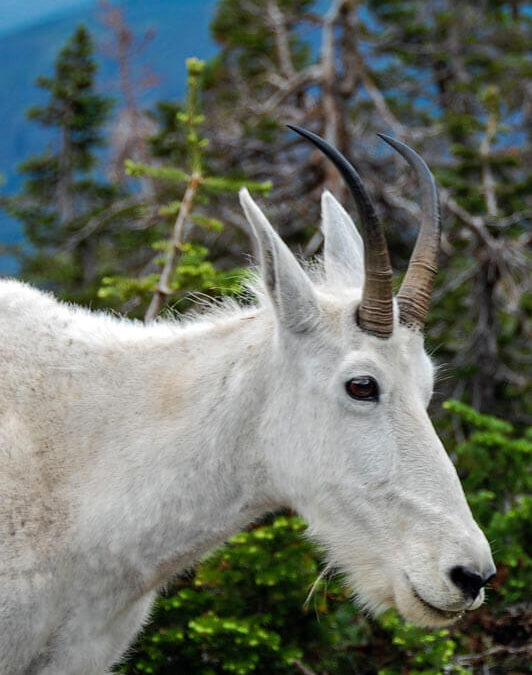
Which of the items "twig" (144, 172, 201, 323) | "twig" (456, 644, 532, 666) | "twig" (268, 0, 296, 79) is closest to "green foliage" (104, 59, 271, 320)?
"twig" (144, 172, 201, 323)

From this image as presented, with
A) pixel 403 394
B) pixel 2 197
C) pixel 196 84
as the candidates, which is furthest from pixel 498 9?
pixel 403 394

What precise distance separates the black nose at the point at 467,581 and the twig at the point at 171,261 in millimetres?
2992

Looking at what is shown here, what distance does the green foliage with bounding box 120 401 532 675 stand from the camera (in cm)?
496

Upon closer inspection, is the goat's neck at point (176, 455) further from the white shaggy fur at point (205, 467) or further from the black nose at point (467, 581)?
the black nose at point (467, 581)

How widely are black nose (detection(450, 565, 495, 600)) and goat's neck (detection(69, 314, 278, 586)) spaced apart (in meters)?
0.90

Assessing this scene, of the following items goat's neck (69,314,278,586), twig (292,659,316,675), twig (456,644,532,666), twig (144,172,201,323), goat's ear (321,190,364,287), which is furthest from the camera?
twig (144,172,201,323)

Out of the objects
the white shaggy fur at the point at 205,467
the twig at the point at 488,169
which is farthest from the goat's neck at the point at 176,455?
the twig at the point at 488,169

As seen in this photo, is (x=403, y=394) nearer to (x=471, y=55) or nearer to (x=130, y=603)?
(x=130, y=603)

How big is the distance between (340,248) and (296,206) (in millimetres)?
7344

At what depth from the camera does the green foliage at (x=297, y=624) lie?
4.96 metres

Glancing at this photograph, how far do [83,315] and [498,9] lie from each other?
20.9 meters

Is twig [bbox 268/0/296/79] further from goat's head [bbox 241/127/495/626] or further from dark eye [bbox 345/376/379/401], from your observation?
dark eye [bbox 345/376/379/401]

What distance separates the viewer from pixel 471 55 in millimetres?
19281

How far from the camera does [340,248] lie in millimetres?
4508
